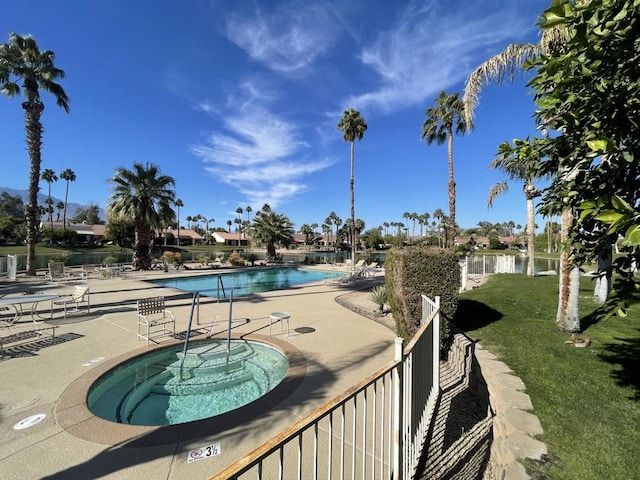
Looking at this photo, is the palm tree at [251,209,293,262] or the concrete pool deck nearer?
the concrete pool deck

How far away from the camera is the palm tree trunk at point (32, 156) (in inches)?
604

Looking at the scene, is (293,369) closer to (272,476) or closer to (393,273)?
(272,476)

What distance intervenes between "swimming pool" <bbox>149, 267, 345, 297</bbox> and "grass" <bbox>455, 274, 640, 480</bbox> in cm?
1073

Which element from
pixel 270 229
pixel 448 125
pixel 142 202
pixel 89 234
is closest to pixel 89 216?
pixel 89 234

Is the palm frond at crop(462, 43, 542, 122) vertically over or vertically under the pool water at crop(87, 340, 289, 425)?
over

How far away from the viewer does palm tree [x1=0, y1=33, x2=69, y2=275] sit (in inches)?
567

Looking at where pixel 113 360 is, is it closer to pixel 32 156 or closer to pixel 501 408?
pixel 501 408

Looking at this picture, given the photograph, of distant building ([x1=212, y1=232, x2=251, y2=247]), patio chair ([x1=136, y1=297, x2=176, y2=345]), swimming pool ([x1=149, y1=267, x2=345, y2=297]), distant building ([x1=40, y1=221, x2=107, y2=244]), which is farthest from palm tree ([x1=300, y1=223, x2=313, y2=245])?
patio chair ([x1=136, y1=297, x2=176, y2=345])

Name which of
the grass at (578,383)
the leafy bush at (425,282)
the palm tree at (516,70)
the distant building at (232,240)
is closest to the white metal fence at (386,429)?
the grass at (578,383)

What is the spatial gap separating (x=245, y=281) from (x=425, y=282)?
15.3 meters

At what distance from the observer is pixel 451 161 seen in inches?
696

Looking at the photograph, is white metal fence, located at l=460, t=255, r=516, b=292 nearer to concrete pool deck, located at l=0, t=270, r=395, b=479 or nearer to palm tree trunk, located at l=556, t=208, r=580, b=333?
concrete pool deck, located at l=0, t=270, r=395, b=479

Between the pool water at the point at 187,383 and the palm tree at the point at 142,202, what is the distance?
16453 millimetres

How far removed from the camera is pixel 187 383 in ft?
17.3
